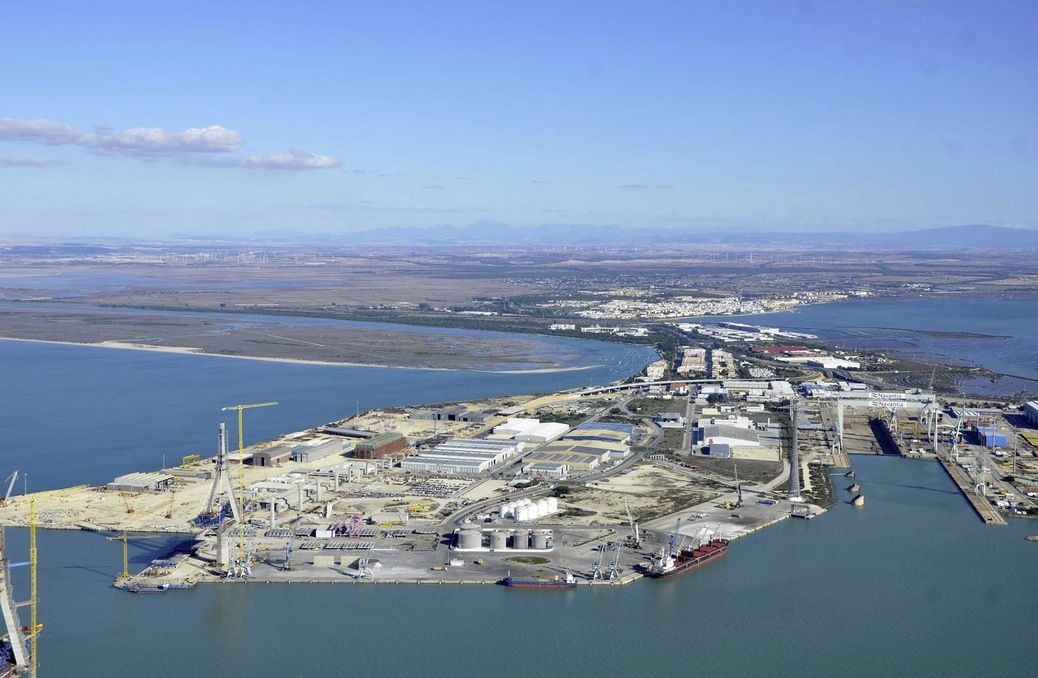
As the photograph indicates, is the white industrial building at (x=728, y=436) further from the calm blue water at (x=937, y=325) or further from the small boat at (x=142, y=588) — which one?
the calm blue water at (x=937, y=325)

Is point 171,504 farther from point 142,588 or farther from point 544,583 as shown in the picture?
point 544,583

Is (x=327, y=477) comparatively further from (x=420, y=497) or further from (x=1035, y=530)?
(x=1035, y=530)

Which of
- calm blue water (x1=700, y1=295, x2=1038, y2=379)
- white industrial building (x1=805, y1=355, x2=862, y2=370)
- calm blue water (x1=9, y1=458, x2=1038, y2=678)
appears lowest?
calm blue water (x1=9, y1=458, x2=1038, y2=678)

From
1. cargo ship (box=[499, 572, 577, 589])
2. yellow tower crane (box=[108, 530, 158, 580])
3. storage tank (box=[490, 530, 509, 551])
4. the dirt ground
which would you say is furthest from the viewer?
the dirt ground

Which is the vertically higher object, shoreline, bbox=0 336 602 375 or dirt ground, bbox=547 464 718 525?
shoreline, bbox=0 336 602 375

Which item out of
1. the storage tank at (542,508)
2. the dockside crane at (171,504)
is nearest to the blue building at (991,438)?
the storage tank at (542,508)

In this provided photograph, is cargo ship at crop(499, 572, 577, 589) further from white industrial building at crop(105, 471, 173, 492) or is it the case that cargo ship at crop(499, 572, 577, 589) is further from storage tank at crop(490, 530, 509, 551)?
white industrial building at crop(105, 471, 173, 492)

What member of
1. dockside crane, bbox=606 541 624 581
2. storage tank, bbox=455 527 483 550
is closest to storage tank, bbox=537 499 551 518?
storage tank, bbox=455 527 483 550

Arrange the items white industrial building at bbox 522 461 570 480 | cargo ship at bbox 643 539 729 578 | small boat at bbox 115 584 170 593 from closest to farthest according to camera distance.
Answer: small boat at bbox 115 584 170 593
cargo ship at bbox 643 539 729 578
white industrial building at bbox 522 461 570 480


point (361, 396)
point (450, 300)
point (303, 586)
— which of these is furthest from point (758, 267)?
point (303, 586)
